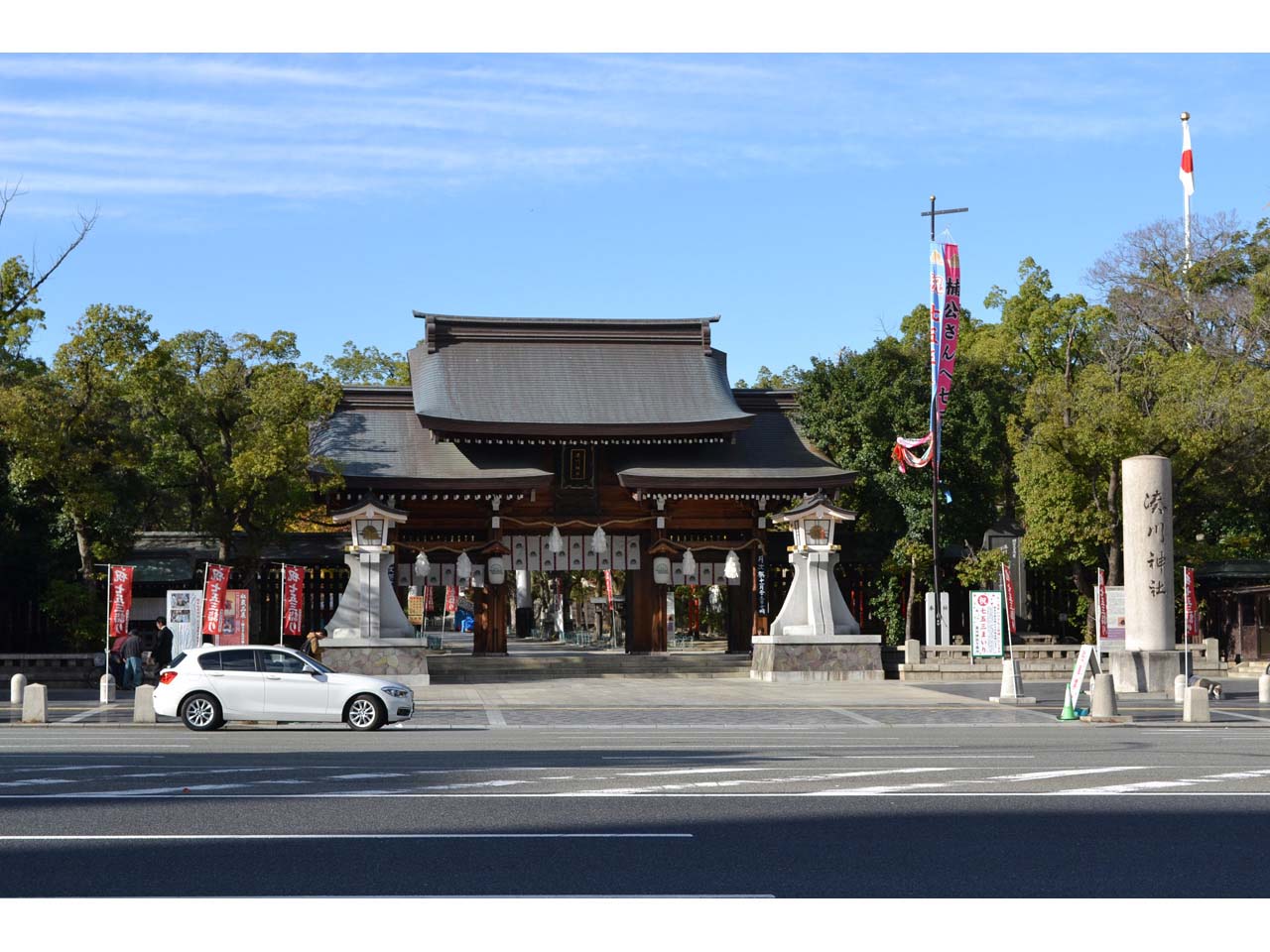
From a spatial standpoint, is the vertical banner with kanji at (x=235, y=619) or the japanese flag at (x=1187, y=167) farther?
the japanese flag at (x=1187, y=167)

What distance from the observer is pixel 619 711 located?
27.4 m

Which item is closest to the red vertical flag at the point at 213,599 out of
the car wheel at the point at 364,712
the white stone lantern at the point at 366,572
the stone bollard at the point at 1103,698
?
the white stone lantern at the point at 366,572

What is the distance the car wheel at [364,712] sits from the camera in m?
22.8

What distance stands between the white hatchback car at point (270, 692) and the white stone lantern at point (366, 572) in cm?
1181

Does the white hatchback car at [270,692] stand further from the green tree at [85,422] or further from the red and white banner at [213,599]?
the green tree at [85,422]

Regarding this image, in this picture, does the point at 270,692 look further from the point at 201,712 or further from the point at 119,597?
the point at 119,597

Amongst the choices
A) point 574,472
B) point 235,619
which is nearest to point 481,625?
point 574,472

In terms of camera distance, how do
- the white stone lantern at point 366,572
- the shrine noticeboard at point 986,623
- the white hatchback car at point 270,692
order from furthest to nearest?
the white stone lantern at point 366,572 → the shrine noticeboard at point 986,623 → the white hatchback car at point 270,692

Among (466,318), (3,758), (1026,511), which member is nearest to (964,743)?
(3,758)

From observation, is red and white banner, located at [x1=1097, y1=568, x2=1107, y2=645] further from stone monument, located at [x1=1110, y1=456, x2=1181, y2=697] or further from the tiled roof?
the tiled roof

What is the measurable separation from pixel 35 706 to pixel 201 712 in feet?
10.7

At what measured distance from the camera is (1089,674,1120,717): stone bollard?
24.8 meters

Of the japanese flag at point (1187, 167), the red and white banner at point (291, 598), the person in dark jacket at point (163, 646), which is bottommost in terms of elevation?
the person in dark jacket at point (163, 646)

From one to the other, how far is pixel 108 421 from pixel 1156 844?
29.2m
